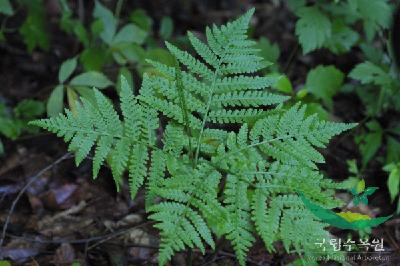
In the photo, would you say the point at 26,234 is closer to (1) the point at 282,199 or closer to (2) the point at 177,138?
(2) the point at 177,138

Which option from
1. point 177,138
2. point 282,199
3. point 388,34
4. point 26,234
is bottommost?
point 26,234

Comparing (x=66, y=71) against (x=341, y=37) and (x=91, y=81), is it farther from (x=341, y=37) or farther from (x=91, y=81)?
(x=341, y=37)

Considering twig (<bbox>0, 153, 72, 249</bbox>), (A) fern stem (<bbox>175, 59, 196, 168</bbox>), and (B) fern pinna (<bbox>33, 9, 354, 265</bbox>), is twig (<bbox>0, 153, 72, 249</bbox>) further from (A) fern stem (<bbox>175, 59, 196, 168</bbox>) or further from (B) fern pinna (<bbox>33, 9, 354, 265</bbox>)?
(A) fern stem (<bbox>175, 59, 196, 168</bbox>)

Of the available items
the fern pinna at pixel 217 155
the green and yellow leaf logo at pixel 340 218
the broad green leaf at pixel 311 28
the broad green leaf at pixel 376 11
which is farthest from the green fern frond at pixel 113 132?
the broad green leaf at pixel 376 11

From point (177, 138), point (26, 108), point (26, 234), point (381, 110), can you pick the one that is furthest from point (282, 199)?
point (26, 108)

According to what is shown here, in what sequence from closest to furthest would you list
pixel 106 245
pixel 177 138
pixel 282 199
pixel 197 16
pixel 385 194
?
1. pixel 282 199
2. pixel 177 138
3. pixel 106 245
4. pixel 385 194
5. pixel 197 16

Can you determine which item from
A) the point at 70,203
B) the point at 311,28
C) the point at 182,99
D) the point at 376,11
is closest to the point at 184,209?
the point at 182,99

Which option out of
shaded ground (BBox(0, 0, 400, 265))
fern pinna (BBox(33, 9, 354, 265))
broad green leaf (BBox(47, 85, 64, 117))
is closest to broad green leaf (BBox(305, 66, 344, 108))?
shaded ground (BBox(0, 0, 400, 265))

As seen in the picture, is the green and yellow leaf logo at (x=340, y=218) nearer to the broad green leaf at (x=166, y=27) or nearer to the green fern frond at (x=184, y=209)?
the green fern frond at (x=184, y=209)
